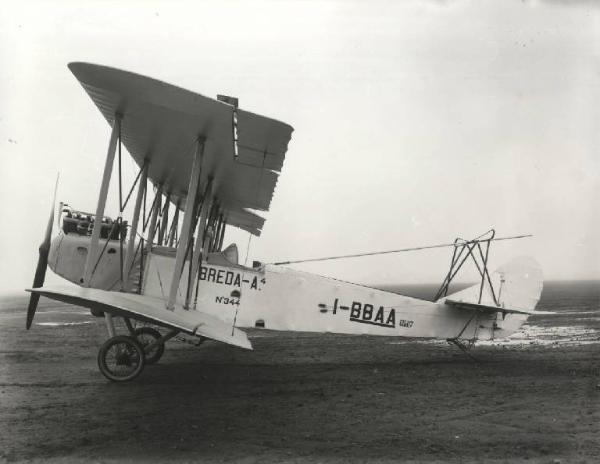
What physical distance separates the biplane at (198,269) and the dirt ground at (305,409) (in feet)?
2.22

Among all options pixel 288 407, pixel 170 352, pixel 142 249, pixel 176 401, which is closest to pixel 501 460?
pixel 288 407

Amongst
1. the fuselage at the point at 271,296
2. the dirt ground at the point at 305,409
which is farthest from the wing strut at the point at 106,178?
the dirt ground at the point at 305,409

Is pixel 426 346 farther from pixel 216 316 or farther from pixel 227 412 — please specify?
pixel 227 412

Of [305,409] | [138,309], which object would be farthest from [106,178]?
[305,409]

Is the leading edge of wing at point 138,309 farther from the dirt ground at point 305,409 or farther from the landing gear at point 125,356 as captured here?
the dirt ground at point 305,409

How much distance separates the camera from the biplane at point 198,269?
6125mm

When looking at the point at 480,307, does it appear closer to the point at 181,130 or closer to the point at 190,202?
the point at 190,202

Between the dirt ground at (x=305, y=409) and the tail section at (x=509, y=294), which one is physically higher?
the tail section at (x=509, y=294)

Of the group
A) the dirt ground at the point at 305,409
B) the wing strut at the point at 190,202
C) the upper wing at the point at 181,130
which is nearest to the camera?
the dirt ground at the point at 305,409

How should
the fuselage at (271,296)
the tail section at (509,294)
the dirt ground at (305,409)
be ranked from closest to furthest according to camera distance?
1. the dirt ground at (305,409)
2. the fuselage at (271,296)
3. the tail section at (509,294)

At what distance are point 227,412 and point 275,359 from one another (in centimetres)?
421

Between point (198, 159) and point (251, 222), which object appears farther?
point (251, 222)

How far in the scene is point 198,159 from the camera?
6656 millimetres

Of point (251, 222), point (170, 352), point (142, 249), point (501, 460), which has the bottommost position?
point (170, 352)
